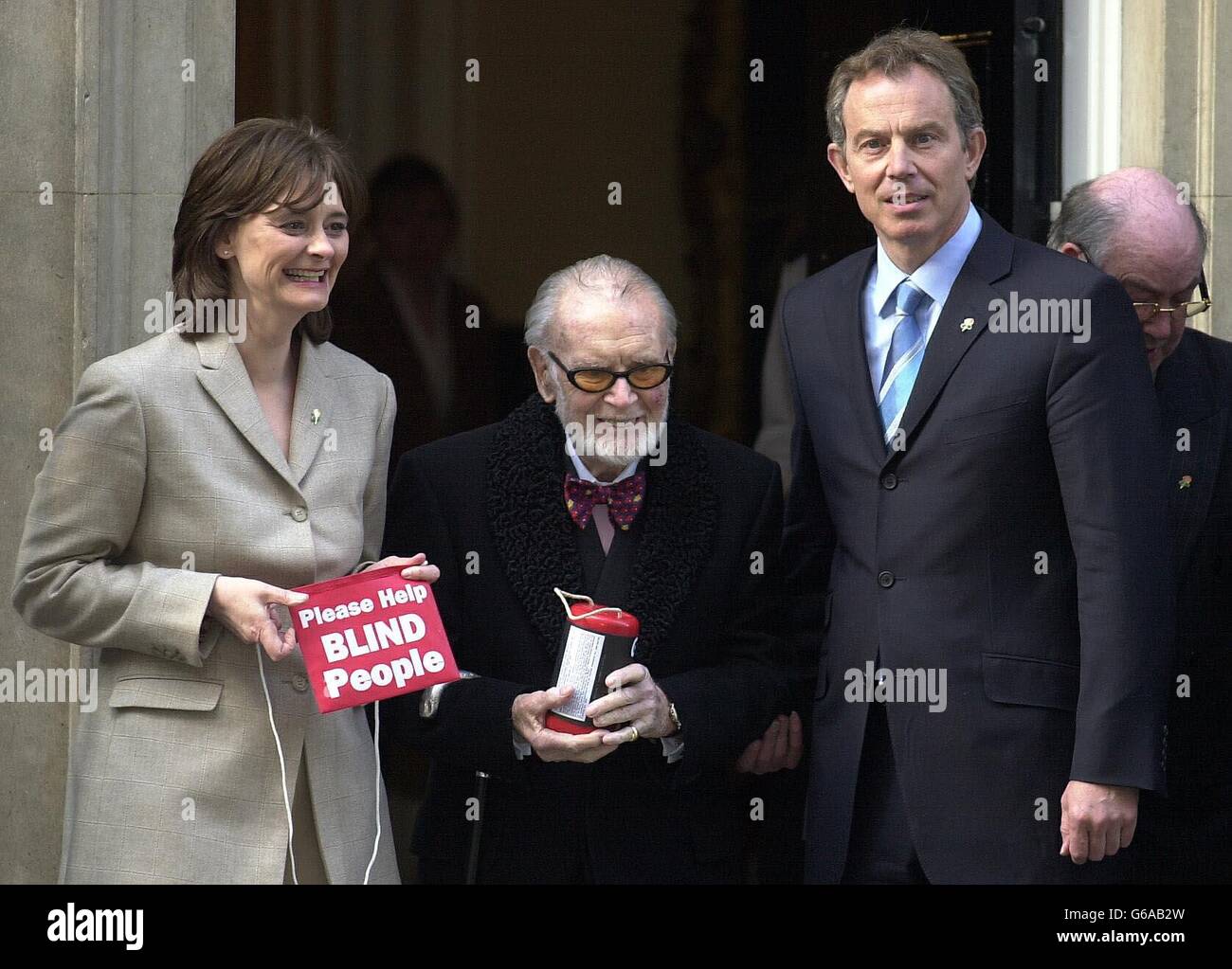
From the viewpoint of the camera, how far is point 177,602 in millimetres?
3535

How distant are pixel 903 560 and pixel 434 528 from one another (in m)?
1.07

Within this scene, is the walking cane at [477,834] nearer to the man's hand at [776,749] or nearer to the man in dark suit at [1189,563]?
the man's hand at [776,749]

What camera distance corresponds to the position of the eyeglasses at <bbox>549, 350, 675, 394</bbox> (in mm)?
3922

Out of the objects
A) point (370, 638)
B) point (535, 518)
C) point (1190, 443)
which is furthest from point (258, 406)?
point (1190, 443)

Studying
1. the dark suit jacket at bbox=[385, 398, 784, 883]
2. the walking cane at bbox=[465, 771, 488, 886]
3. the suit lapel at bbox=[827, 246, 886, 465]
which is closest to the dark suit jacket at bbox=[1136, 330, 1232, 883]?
the suit lapel at bbox=[827, 246, 886, 465]

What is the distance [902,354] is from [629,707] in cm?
98

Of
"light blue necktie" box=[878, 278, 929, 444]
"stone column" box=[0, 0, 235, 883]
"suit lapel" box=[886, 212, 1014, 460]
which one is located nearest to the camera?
"suit lapel" box=[886, 212, 1014, 460]

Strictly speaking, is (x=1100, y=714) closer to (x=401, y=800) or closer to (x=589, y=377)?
(x=589, y=377)

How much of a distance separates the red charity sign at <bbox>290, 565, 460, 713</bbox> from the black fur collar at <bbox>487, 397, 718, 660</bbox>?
39cm

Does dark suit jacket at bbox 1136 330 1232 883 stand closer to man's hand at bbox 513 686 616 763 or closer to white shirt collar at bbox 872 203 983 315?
white shirt collar at bbox 872 203 983 315

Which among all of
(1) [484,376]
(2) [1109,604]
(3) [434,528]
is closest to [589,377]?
(3) [434,528]

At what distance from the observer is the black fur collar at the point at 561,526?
3.99 metres

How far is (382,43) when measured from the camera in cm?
584

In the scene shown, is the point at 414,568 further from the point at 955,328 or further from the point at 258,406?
the point at 955,328
